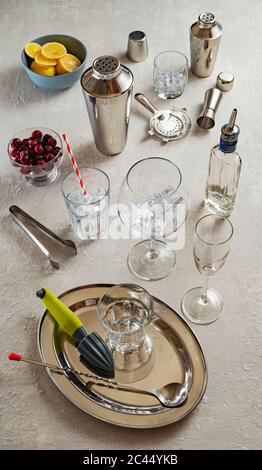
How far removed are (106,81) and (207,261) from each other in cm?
50

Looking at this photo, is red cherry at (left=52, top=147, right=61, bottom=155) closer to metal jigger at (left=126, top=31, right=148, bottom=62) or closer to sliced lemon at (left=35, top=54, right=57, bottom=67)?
sliced lemon at (left=35, top=54, right=57, bottom=67)

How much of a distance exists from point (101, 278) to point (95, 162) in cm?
35

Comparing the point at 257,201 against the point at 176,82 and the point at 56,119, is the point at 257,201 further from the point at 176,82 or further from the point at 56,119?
the point at 56,119

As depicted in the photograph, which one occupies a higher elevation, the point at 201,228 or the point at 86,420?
the point at 201,228

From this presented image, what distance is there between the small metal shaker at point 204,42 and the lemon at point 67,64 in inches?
12.8

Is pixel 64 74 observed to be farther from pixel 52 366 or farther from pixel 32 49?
pixel 52 366

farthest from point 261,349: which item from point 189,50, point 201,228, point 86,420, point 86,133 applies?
point 189,50

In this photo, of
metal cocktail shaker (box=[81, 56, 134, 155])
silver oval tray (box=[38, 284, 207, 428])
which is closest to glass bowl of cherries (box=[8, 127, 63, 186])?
metal cocktail shaker (box=[81, 56, 134, 155])

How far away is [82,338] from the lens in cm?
116

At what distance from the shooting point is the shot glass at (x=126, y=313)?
1.18 meters

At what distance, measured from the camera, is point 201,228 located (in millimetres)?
1254

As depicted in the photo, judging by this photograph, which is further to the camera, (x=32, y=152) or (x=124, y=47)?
(x=124, y=47)

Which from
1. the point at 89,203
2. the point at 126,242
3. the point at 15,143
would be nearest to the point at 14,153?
the point at 15,143

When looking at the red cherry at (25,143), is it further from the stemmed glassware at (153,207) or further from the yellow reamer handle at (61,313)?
the yellow reamer handle at (61,313)
